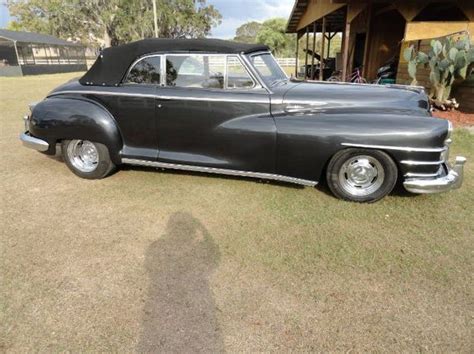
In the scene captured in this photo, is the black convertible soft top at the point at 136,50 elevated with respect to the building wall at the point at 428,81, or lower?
elevated

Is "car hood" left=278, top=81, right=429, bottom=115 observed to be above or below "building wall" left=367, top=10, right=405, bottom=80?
below

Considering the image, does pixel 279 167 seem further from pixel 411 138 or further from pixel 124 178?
pixel 124 178

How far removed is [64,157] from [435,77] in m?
7.40

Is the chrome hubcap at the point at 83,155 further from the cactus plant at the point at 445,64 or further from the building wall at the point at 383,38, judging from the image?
the building wall at the point at 383,38

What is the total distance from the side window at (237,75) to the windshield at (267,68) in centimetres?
18

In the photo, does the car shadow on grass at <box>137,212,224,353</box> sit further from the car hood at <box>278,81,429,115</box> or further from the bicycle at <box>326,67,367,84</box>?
the bicycle at <box>326,67,367,84</box>

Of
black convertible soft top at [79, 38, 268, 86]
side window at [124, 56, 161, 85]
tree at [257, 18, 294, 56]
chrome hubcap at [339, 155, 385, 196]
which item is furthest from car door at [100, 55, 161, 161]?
tree at [257, 18, 294, 56]

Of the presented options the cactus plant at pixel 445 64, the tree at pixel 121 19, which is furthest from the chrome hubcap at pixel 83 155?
the tree at pixel 121 19

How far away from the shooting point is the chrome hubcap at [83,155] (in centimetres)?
479

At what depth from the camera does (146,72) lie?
4379 mm

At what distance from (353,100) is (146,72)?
2.44 meters

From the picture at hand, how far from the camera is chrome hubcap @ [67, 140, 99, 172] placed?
479 cm

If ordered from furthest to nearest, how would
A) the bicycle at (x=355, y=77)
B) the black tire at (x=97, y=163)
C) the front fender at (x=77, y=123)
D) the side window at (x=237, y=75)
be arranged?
the bicycle at (x=355, y=77), the black tire at (x=97, y=163), the front fender at (x=77, y=123), the side window at (x=237, y=75)

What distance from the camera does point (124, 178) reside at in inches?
191
